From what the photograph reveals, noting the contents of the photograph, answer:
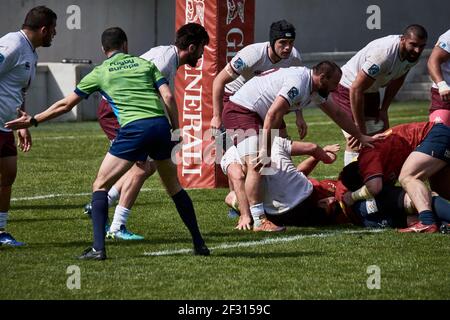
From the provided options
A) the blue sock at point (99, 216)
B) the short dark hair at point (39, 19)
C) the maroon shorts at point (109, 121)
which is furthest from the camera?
the maroon shorts at point (109, 121)

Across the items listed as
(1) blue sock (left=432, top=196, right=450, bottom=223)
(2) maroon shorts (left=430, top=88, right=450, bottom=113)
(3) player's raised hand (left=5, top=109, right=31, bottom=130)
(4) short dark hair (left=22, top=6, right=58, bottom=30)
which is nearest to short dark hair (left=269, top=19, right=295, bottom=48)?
(2) maroon shorts (left=430, top=88, right=450, bottom=113)

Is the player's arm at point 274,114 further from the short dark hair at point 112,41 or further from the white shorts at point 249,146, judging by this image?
the short dark hair at point 112,41

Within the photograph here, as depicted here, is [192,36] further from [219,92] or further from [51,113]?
[219,92]

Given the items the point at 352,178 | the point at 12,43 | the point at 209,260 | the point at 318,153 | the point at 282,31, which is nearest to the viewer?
the point at 209,260

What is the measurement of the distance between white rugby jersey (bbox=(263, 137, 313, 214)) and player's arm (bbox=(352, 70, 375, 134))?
3.39 feet

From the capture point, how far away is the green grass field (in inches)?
327

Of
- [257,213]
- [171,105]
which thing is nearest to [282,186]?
[257,213]

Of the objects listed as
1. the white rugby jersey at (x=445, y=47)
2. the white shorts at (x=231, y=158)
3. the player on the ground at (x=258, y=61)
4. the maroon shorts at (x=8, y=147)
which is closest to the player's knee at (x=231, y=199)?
the player on the ground at (x=258, y=61)

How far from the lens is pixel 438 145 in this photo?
11078 millimetres

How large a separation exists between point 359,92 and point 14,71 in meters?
3.62

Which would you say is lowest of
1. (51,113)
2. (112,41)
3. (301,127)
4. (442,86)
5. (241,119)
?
(301,127)

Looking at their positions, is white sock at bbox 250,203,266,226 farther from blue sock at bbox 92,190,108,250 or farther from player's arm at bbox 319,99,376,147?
blue sock at bbox 92,190,108,250

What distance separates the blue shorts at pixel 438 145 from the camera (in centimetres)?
1106

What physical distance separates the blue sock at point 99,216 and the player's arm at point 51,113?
685mm
